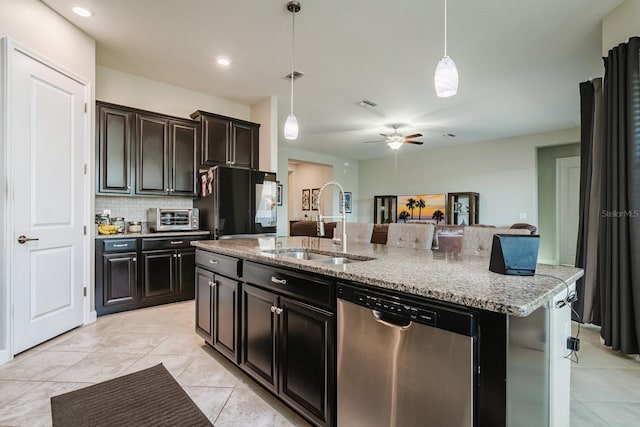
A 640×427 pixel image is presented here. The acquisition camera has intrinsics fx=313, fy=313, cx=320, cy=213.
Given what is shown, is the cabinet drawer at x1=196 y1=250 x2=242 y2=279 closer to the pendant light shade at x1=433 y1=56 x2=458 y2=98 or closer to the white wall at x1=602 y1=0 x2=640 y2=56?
the pendant light shade at x1=433 y1=56 x2=458 y2=98

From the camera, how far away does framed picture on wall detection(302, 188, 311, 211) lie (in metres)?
10.2

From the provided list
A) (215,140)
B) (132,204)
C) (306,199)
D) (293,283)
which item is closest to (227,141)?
(215,140)

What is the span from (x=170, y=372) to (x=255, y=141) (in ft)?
11.1

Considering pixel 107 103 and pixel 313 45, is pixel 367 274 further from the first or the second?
pixel 107 103

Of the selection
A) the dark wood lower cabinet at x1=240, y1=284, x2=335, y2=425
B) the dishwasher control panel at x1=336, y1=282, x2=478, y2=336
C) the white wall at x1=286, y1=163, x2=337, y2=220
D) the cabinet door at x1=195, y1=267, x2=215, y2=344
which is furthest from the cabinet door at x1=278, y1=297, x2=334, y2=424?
the white wall at x1=286, y1=163, x2=337, y2=220

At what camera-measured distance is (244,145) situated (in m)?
4.66

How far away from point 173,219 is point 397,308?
11.7 feet

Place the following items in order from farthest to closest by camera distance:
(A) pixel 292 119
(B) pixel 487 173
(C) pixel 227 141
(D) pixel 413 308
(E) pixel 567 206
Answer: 1. (B) pixel 487 173
2. (E) pixel 567 206
3. (C) pixel 227 141
4. (A) pixel 292 119
5. (D) pixel 413 308

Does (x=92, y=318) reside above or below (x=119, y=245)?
below

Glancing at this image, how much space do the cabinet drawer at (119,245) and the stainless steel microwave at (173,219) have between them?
1.24 feet

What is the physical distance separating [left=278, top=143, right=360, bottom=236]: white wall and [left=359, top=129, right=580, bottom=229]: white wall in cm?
102

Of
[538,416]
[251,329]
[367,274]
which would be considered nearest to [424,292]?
[367,274]

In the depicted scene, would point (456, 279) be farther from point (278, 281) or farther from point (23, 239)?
point (23, 239)

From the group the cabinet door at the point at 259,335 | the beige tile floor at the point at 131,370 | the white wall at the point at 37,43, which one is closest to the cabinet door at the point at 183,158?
the white wall at the point at 37,43
